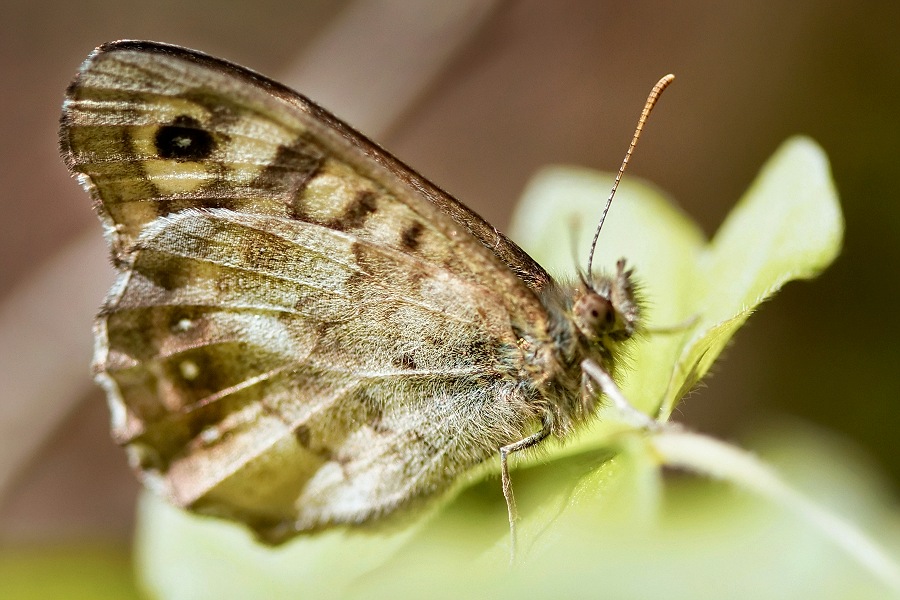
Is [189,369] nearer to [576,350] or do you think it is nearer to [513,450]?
[513,450]

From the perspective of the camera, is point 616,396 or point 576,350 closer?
point 616,396

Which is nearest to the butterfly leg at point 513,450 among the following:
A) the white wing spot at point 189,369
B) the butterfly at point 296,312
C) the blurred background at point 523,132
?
the butterfly at point 296,312

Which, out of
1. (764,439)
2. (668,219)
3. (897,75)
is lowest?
(764,439)

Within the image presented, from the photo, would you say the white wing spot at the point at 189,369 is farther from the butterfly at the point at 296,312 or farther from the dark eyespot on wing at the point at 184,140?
the dark eyespot on wing at the point at 184,140

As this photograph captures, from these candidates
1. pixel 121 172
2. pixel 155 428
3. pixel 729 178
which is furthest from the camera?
pixel 729 178

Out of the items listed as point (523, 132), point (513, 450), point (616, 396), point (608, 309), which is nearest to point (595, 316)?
point (608, 309)

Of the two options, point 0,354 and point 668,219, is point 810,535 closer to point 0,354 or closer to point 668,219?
point 668,219

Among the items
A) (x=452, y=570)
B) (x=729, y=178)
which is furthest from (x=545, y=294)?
(x=729, y=178)
